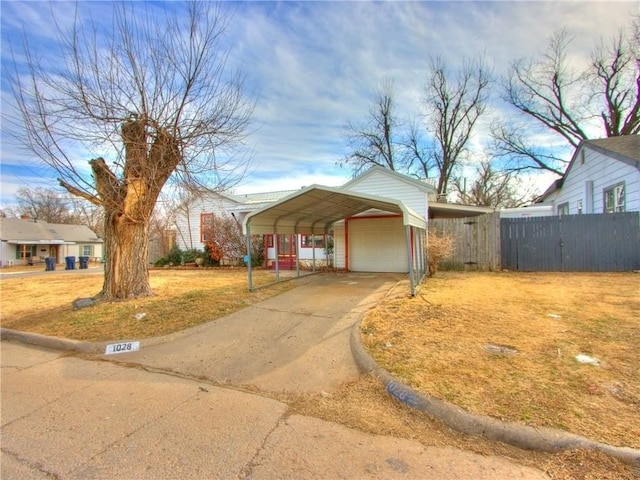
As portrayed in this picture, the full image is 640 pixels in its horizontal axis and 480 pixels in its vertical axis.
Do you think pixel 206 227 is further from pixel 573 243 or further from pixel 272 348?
pixel 573 243

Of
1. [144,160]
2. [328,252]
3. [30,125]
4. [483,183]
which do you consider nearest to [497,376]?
[144,160]

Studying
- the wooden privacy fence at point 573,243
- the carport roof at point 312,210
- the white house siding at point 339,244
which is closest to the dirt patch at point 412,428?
the carport roof at point 312,210

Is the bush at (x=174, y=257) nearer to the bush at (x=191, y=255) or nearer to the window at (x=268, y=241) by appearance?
the bush at (x=191, y=255)

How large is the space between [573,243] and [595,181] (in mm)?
3802

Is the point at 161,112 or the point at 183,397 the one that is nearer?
the point at 183,397

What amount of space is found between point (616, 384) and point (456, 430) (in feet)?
6.01

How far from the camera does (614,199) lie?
12461mm

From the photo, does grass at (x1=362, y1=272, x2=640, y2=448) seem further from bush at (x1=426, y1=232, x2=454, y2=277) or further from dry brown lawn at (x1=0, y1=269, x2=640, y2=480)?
bush at (x1=426, y1=232, x2=454, y2=277)

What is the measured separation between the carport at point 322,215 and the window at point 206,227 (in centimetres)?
783

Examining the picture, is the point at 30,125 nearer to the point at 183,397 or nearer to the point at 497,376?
the point at 183,397

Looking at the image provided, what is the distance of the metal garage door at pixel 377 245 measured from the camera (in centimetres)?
1367

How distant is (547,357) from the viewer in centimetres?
395

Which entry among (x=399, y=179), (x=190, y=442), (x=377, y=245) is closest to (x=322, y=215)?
(x=377, y=245)

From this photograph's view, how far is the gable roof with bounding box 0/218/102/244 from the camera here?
29.6 metres
